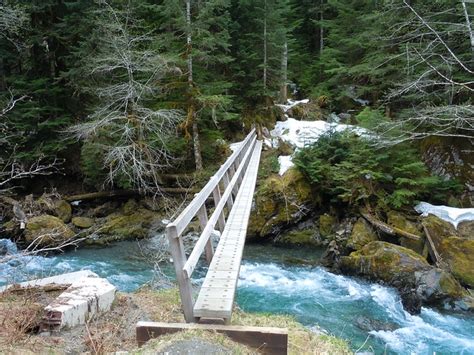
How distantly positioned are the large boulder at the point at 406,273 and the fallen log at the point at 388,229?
48.0 inches

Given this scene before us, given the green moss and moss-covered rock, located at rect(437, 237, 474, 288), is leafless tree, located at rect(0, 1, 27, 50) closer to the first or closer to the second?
the green moss

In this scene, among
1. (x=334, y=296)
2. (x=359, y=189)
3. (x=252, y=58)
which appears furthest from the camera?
(x=252, y=58)

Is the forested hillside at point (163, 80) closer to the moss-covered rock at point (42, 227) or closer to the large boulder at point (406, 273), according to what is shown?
the moss-covered rock at point (42, 227)

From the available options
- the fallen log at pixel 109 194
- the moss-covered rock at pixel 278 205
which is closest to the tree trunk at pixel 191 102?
the fallen log at pixel 109 194

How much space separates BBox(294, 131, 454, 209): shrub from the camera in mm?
11367

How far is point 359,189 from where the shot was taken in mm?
11844

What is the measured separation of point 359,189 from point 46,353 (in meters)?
10.4

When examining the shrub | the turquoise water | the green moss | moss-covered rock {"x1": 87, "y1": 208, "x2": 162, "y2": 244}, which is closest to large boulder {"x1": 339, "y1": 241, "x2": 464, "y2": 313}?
the turquoise water

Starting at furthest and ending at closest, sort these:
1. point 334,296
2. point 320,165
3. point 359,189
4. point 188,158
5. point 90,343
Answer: point 188,158 < point 320,165 < point 359,189 < point 334,296 < point 90,343

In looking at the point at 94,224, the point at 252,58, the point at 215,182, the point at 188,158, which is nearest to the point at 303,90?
the point at 252,58

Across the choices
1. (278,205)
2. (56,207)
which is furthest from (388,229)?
(56,207)

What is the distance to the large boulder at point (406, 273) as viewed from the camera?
26.9ft

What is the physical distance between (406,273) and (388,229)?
86.7 inches

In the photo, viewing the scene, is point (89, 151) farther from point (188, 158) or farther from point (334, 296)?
point (334, 296)
